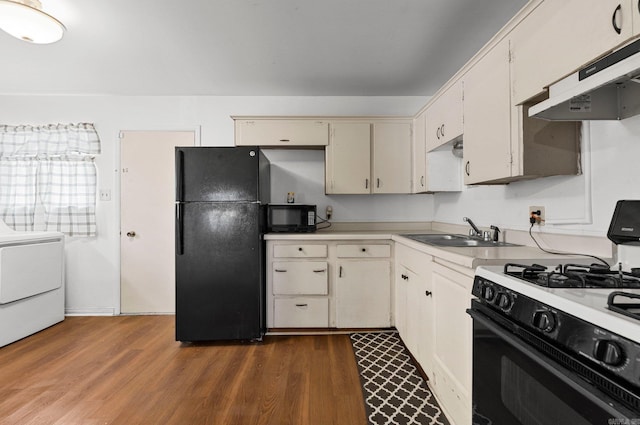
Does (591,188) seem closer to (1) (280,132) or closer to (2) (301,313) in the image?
(2) (301,313)

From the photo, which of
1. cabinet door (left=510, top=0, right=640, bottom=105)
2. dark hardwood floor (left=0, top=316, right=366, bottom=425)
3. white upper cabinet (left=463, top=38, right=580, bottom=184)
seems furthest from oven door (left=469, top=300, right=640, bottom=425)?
cabinet door (left=510, top=0, right=640, bottom=105)

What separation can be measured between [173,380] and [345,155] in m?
2.38

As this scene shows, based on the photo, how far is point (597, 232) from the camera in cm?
145

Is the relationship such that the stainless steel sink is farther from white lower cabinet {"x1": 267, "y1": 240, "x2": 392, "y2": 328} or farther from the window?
the window

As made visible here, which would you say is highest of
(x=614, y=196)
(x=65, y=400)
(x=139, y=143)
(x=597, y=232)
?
(x=139, y=143)

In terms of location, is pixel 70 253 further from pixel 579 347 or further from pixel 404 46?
pixel 579 347

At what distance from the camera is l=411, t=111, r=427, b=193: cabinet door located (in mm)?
2924

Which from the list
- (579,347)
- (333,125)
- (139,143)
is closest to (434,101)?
(333,125)

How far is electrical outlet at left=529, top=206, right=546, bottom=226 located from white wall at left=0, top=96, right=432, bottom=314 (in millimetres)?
1677

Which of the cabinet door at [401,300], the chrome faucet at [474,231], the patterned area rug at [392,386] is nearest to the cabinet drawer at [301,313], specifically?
the patterned area rug at [392,386]

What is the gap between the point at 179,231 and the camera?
2.65 m

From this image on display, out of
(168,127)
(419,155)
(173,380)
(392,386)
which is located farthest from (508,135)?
(168,127)

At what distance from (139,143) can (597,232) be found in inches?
156

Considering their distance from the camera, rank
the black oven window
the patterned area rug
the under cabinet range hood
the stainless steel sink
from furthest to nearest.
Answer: the stainless steel sink → the patterned area rug → the under cabinet range hood → the black oven window
